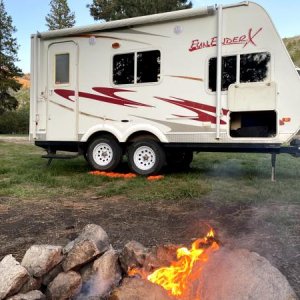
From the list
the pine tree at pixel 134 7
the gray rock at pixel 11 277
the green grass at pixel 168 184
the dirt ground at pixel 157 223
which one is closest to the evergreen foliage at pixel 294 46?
the pine tree at pixel 134 7

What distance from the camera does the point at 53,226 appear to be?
5039mm

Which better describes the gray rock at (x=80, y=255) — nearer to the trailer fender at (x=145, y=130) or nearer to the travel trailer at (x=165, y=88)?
the travel trailer at (x=165, y=88)

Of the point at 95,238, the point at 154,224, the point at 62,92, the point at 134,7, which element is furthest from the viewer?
the point at 134,7

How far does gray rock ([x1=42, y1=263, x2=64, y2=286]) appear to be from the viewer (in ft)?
10.5

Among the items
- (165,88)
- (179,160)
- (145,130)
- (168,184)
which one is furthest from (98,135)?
(168,184)

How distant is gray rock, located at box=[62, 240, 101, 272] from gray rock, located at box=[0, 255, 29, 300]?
0.32m

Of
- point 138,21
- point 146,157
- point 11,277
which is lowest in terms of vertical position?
point 11,277

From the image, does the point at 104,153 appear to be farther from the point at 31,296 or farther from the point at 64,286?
the point at 31,296

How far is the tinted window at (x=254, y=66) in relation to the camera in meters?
8.05

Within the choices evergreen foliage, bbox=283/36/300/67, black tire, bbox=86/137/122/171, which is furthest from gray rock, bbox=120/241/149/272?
evergreen foliage, bbox=283/36/300/67

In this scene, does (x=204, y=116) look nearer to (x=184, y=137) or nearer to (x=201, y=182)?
(x=184, y=137)

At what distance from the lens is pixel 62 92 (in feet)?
31.8

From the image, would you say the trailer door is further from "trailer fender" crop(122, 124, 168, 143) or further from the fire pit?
the fire pit

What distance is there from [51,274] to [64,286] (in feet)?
0.82
